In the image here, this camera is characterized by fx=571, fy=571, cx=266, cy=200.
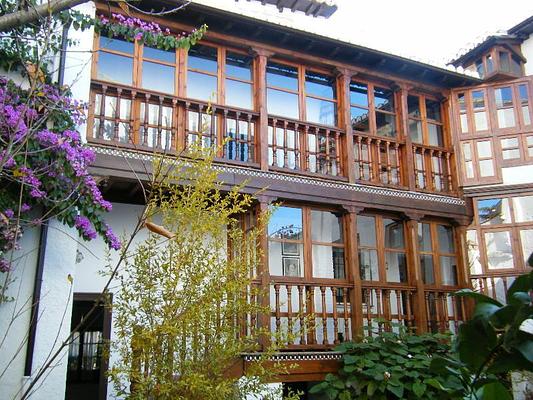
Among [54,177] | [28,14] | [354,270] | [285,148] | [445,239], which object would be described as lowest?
[354,270]

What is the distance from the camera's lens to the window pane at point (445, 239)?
10.0 meters

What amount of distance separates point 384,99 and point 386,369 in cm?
501

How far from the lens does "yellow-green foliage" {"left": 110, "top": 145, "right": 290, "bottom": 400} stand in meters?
4.07

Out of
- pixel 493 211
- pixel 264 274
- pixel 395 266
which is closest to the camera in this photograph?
pixel 264 274

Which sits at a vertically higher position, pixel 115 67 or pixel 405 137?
pixel 115 67

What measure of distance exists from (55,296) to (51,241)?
62cm

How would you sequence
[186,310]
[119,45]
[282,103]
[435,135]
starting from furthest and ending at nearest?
[435,135], [282,103], [119,45], [186,310]

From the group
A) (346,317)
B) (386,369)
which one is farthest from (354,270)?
(386,369)

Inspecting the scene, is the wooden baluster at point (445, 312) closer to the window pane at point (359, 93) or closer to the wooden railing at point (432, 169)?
the wooden railing at point (432, 169)

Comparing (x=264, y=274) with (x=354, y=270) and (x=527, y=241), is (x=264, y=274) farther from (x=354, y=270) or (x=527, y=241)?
(x=527, y=241)

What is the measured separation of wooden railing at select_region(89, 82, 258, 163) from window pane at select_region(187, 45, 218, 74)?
864 millimetres

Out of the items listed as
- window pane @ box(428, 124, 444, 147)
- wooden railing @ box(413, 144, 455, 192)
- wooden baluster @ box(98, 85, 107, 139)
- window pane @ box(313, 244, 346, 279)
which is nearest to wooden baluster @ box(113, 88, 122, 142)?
wooden baluster @ box(98, 85, 107, 139)

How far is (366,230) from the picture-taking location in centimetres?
944

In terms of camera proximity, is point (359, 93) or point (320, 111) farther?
point (359, 93)
